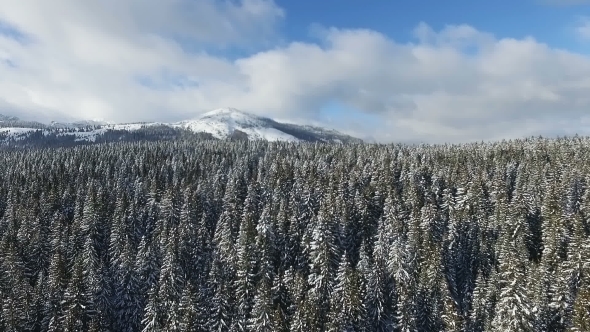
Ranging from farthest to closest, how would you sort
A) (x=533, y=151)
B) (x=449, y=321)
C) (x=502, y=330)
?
1. (x=533, y=151)
2. (x=449, y=321)
3. (x=502, y=330)

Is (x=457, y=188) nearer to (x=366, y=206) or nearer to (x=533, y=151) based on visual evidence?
(x=366, y=206)

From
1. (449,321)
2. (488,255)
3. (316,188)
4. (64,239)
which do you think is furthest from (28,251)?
(488,255)

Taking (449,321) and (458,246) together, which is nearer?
(449,321)

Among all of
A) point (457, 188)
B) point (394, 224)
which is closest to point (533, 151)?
point (457, 188)

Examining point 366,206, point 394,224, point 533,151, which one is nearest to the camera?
point 394,224

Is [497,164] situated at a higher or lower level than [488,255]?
higher

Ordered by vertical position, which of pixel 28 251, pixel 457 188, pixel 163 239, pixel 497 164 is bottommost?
pixel 28 251
